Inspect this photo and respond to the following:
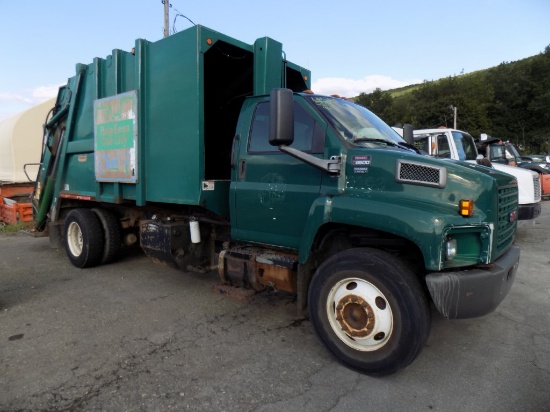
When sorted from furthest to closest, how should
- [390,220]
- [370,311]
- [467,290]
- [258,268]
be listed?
1. [258,268]
2. [370,311]
3. [390,220]
4. [467,290]

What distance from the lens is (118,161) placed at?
210 inches

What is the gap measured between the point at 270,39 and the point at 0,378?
14.3ft

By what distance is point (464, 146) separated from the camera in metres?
8.74

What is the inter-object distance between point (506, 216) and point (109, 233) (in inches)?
213

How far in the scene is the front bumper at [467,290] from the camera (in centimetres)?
281

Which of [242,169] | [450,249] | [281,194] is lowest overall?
[450,249]

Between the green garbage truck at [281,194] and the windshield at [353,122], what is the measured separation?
21mm

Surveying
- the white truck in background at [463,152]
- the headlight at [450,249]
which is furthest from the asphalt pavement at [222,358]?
the white truck in background at [463,152]

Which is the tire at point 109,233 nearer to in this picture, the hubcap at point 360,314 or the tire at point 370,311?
the tire at point 370,311

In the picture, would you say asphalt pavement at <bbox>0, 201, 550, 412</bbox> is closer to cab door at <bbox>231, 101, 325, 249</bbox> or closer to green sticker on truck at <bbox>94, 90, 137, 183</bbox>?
cab door at <bbox>231, 101, 325, 249</bbox>

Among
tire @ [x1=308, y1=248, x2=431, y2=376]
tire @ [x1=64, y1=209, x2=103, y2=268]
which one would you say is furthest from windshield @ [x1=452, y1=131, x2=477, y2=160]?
tire @ [x1=64, y1=209, x2=103, y2=268]

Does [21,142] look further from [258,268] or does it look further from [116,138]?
[258,268]

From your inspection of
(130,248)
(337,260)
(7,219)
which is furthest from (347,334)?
(7,219)

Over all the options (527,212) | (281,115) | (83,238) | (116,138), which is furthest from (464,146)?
(83,238)
